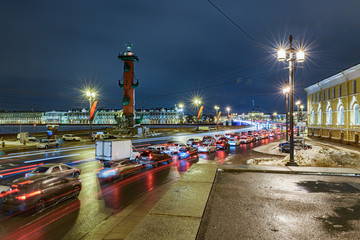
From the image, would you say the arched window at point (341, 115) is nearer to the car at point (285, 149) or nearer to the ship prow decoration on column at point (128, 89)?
the car at point (285, 149)

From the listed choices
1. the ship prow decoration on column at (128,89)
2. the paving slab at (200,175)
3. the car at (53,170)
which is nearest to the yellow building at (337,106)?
the paving slab at (200,175)

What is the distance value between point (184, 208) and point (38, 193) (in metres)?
5.83

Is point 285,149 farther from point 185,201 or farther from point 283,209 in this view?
point 185,201

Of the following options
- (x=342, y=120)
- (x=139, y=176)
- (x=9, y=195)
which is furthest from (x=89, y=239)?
(x=342, y=120)

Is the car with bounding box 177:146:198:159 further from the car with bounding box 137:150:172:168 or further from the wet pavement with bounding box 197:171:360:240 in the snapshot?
the wet pavement with bounding box 197:171:360:240

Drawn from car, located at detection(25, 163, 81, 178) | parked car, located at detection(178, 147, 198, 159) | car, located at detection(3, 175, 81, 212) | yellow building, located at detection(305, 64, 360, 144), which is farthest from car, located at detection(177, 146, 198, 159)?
yellow building, located at detection(305, 64, 360, 144)

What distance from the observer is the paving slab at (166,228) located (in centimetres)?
401

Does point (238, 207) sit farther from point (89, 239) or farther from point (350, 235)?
point (89, 239)

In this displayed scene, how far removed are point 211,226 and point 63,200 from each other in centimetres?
685

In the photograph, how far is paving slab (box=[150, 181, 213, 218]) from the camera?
16.7ft

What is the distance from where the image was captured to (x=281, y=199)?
20.7 feet

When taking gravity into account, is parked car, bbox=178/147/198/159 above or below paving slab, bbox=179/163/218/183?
below

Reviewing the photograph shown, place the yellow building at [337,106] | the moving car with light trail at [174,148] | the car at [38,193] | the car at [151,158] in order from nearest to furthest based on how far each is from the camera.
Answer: the car at [38,193], the car at [151,158], the moving car with light trail at [174,148], the yellow building at [337,106]

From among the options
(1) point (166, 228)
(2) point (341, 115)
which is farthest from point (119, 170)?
(2) point (341, 115)
